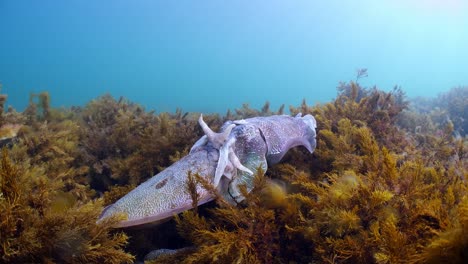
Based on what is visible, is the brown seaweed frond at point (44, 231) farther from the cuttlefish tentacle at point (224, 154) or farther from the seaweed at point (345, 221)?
the cuttlefish tentacle at point (224, 154)

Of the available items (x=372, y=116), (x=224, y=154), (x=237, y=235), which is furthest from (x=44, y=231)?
(x=372, y=116)

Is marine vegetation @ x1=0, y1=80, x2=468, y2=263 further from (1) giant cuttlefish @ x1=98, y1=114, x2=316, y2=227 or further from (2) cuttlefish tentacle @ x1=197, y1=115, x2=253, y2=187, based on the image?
(2) cuttlefish tentacle @ x1=197, y1=115, x2=253, y2=187

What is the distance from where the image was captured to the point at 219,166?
2.71m

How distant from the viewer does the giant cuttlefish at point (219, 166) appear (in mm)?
2457

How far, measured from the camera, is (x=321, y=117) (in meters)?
4.20

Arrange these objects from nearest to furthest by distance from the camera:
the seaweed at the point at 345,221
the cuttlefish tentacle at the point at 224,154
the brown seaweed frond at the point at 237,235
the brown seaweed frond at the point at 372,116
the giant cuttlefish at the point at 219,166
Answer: the seaweed at the point at 345,221
the brown seaweed frond at the point at 237,235
the giant cuttlefish at the point at 219,166
the cuttlefish tentacle at the point at 224,154
the brown seaweed frond at the point at 372,116

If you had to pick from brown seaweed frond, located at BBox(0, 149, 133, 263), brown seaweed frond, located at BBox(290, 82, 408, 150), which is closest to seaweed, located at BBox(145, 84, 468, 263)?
brown seaweed frond, located at BBox(0, 149, 133, 263)

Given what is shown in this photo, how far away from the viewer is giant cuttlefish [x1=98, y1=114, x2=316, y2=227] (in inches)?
96.7

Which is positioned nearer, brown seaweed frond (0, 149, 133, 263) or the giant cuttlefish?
brown seaweed frond (0, 149, 133, 263)

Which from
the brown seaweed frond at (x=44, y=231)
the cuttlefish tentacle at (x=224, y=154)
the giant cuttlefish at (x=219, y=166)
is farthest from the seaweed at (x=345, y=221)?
the brown seaweed frond at (x=44, y=231)

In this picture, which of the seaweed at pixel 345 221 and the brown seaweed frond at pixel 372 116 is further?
the brown seaweed frond at pixel 372 116

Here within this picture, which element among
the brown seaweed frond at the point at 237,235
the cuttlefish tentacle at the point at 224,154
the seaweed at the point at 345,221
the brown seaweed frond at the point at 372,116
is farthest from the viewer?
the brown seaweed frond at the point at 372,116

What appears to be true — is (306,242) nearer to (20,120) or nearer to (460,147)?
(460,147)

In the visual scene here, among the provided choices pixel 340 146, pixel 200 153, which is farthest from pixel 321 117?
pixel 200 153
